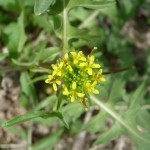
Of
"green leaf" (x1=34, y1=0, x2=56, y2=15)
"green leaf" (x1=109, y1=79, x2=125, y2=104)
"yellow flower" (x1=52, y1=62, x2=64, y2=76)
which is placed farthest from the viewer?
"green leaf" (x1=109, y1=79, x2=125, y2=104)

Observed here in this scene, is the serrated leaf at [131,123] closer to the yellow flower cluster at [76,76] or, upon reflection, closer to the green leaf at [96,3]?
the yellow flower cluster at [76,76]

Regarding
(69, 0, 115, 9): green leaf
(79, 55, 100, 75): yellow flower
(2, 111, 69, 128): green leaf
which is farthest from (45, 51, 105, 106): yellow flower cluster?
(69, 0, 115, 9): green leaf

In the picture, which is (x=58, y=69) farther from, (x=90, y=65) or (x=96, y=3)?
(x=96, y=3)

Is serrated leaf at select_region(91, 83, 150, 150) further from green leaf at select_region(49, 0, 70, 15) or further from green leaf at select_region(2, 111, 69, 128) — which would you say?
green leaf at select_region(49, 0, 70, 15)

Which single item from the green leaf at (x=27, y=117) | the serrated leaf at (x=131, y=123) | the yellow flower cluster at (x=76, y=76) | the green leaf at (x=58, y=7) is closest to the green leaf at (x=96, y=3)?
the green leaf at (x=58, y=7)

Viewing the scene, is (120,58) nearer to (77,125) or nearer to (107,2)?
(77,125)

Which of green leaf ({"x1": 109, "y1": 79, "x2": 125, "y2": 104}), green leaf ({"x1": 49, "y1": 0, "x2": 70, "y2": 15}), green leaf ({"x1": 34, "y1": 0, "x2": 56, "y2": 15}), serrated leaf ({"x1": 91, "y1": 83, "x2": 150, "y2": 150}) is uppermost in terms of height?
green leaf ({"x1": 34, "y1": 0, "x2": 56, "y2": 15})

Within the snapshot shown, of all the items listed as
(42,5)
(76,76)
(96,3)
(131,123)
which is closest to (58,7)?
(96,3)

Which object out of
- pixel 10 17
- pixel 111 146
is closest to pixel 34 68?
pixel 10 17
